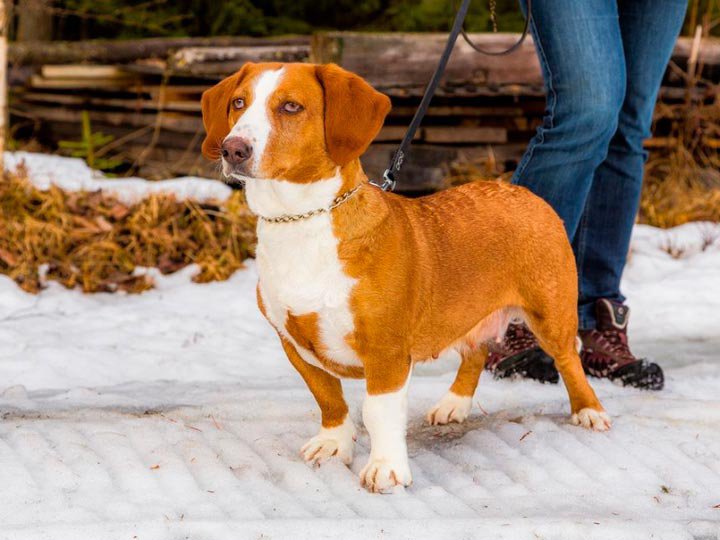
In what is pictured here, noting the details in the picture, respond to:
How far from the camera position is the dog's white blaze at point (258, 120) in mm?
2383

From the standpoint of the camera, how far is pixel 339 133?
2.52 meters

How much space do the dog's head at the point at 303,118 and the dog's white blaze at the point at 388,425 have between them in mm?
671

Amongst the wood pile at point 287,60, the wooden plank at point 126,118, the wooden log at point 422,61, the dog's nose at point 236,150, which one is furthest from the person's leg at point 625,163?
the wooden plank at point 126,118

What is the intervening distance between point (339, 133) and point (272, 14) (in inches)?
334

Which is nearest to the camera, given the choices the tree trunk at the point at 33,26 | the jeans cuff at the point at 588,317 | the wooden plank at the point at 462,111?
the jeans cuff at the point at 588,317

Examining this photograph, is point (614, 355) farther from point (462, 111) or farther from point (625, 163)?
point (462, 111)

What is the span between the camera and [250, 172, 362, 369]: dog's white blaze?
2.53 m

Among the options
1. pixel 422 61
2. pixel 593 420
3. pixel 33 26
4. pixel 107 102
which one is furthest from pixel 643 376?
pixel 33 26

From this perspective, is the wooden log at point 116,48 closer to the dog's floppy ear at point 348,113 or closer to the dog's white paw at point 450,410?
the dog's white paw at point 450,410

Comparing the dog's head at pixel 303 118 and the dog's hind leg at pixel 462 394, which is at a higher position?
the dog's head at pixel 303 118

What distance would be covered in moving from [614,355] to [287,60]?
14.0ft

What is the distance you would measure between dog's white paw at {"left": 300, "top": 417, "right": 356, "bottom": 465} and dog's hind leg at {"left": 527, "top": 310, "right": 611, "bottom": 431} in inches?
30.1

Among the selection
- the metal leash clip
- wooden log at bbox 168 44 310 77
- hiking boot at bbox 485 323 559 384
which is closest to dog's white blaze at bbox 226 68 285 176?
the metal leash clip

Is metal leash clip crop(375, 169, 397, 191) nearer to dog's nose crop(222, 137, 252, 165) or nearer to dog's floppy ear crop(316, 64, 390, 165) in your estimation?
dog's floppy ear crop(316, 64, 390, 165)
